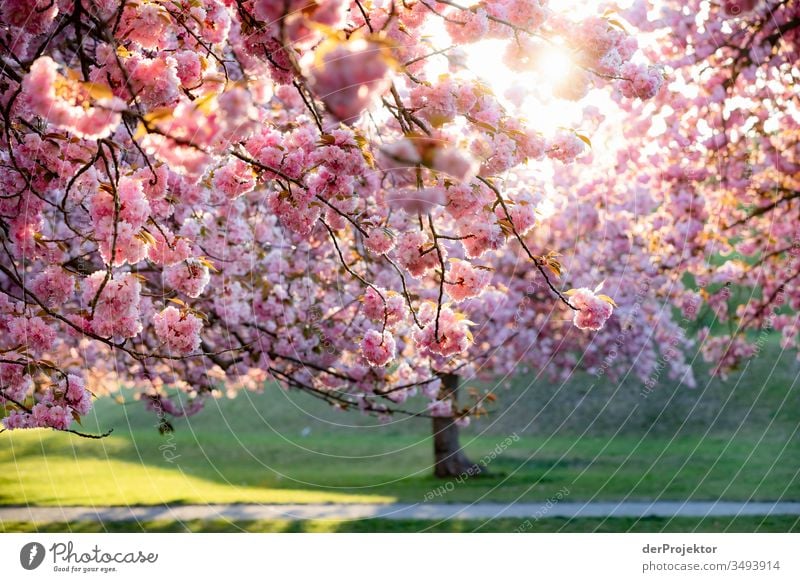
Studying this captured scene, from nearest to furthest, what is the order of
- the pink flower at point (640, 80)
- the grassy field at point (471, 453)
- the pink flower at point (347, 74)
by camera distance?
the pink flower at point (347, 74) < the pink flower at point (640, 80) < the grassy field at point (471, 453)

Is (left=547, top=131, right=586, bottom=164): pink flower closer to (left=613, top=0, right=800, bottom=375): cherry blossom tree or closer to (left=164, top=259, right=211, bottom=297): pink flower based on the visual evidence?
(left=164, top=259, right=211, bottom=297): pink flower

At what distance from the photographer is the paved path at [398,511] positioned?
→ 13.0 m

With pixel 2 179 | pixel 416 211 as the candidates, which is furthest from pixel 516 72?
pixel 2 179

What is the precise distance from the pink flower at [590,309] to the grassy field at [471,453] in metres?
6.71

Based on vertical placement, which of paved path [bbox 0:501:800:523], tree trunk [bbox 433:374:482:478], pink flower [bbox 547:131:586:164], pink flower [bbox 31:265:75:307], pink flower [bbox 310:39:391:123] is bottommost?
pink flower [bbox 310:39:391:123]

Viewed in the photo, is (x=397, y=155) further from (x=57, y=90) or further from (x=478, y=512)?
(x=478, y=512)

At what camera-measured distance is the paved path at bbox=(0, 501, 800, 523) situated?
13000mm

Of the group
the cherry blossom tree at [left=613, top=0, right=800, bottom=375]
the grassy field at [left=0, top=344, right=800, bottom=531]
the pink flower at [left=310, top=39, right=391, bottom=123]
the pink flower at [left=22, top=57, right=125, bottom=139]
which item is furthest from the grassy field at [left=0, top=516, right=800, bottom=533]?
the pink flower at [left=310, top=39, right=391, bottom=123]

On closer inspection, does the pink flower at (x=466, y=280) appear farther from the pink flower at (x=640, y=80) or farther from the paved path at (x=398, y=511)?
the paved path at (x=398, y=511)

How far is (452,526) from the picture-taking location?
1227 cm
